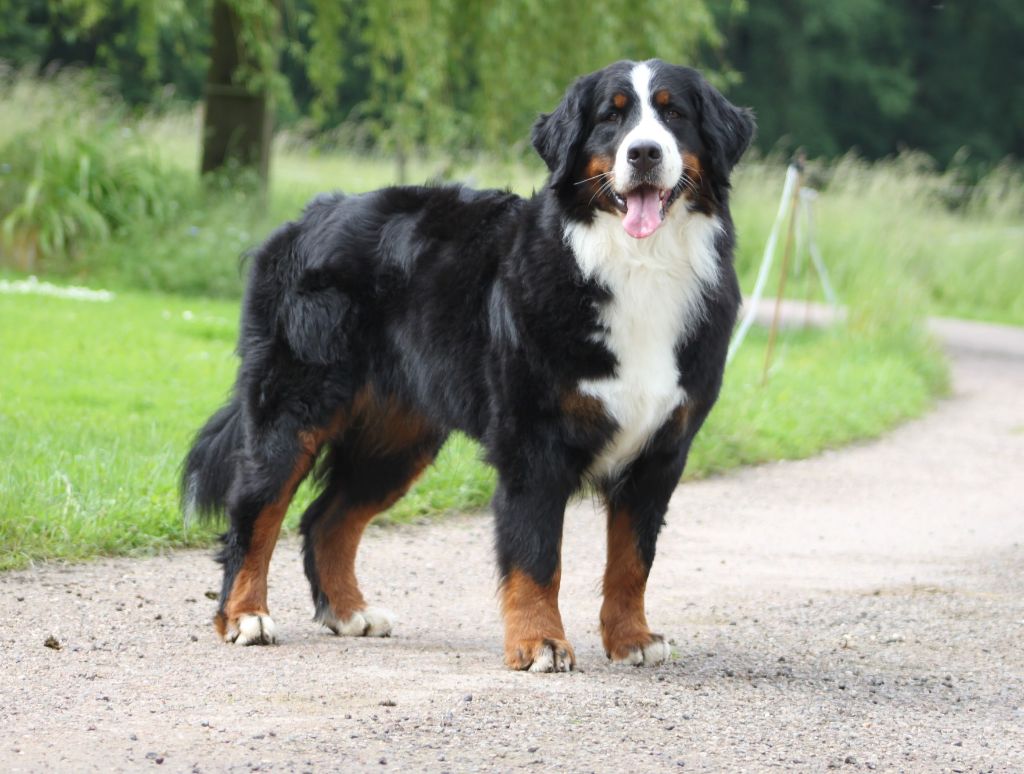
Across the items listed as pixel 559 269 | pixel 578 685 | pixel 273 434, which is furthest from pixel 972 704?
pixel 273 434

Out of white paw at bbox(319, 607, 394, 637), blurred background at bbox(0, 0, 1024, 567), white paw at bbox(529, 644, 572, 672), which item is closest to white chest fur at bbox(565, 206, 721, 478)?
white paw at bbox(529, 644, 572, 672)

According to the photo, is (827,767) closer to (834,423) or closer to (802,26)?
(834,423)

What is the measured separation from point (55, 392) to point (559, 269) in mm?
4609

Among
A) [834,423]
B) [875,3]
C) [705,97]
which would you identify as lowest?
[834,423]

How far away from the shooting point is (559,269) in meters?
4.39

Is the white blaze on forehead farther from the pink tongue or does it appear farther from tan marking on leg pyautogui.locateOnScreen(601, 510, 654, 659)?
tan marking on leg pyautogui.locateOnScreen(601, 510, 654, 659)

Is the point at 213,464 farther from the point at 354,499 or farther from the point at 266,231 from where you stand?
the point at 266,231

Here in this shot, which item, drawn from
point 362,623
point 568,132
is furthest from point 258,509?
point 568,132

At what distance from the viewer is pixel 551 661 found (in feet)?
13.8

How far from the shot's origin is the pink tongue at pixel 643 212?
4.21 meters

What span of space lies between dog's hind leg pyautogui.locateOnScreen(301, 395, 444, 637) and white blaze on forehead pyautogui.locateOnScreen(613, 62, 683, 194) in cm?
122

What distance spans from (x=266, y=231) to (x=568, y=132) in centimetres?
957

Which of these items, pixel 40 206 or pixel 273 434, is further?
pixel 40 206

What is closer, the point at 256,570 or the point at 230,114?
the point at 256,570
